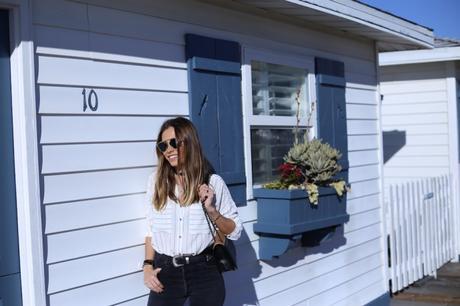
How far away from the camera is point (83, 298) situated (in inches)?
134

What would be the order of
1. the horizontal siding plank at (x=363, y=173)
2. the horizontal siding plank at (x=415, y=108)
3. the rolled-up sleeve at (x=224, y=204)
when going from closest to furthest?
the rolled-up sleeve at (x=224, y=204) → the horizontal siding plank at (x=363, y=173) → the horizontal siding plank at (x=415, y=108)

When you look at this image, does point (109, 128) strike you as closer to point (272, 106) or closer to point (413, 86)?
point (272, 106)

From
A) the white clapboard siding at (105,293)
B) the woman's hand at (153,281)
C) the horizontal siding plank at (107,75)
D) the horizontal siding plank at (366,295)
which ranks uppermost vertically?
the horizontal siding plank at (107,75)

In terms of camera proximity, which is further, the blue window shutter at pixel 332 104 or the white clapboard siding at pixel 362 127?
the white clapboard siding at pixel 362 127

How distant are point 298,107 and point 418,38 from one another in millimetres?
1971

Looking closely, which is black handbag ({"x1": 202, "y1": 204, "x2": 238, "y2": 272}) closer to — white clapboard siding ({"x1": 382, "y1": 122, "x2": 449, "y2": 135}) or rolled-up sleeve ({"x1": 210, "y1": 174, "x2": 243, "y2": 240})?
rolled-up sleeve ({"x1": 210, "y1": 174, "x2": 243, "y2": 240})

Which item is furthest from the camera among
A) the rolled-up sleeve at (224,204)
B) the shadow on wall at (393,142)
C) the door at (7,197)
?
the shadow on wall at (393,142)

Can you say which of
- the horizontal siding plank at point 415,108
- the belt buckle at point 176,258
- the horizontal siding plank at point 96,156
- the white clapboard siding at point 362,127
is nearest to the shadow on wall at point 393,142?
the horizontal siding plank at point 415,108

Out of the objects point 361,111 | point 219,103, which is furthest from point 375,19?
point 219,103

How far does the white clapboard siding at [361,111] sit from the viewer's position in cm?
632

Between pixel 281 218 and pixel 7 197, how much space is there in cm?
219

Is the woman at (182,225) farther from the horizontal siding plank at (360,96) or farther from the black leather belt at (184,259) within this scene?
the horizontal siding plank at (360,96)

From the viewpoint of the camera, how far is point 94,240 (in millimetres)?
3475

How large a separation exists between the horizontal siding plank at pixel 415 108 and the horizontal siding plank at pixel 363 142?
2.68m
